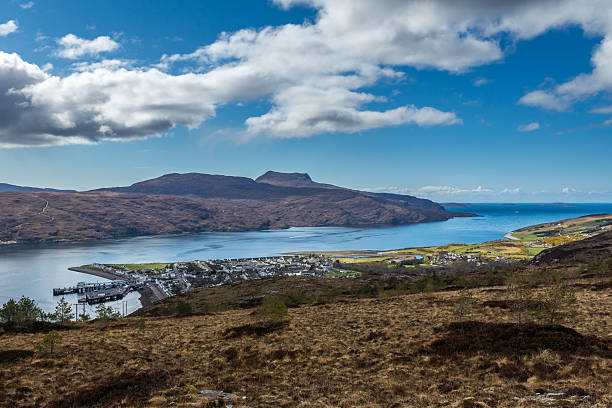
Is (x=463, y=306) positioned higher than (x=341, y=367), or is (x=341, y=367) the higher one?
(x=463, y=306)

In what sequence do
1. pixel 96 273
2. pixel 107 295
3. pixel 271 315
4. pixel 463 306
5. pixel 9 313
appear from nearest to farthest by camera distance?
pixel 463 306, pixel 271 315, pixel 9 313, pixel 107 295, pixel 96 273

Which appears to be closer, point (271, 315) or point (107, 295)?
point (271, 315)

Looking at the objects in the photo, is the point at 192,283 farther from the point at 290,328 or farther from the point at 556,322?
the point at 556,322

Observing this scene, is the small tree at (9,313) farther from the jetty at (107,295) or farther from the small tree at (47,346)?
the jetty at (107,295)

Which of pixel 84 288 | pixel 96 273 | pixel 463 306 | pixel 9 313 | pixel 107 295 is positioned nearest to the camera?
pixel 463 306

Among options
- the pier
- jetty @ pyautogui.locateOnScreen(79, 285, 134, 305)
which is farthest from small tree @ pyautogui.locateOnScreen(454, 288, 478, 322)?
jetty @ pyautogui.locateOnScreen(79, 285, 134, 305)

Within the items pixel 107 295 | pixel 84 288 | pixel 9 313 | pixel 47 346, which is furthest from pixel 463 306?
pixel 84 288

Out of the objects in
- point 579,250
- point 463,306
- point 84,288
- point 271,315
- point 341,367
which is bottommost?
point 84,288

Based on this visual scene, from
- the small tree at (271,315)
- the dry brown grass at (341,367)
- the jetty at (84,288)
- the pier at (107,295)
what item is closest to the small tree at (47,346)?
the dry brown grass at (341,367)

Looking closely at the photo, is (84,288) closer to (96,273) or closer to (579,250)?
(96,273)
